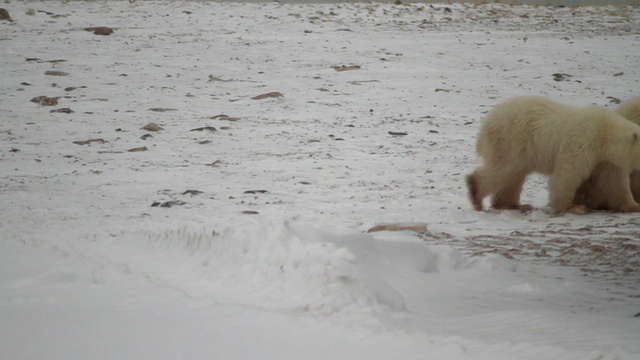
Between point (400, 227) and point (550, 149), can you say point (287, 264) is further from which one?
point (550, 149)

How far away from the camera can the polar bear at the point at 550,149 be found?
8.41 m

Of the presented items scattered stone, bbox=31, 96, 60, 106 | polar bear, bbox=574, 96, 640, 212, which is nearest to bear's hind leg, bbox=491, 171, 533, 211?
polar bear, bbox=574, 96, 640, 212

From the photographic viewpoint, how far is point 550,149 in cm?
859

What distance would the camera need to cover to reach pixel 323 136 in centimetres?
1282

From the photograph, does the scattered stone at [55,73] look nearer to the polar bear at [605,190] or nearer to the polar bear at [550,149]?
the polar bear at [550,149]

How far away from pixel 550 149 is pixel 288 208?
264cm

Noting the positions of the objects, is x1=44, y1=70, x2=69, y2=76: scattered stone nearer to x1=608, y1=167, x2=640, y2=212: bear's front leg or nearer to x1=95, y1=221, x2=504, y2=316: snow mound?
x1=95, y1=221, x2=504, y2=316: snow mound

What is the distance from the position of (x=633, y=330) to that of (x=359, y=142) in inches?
306

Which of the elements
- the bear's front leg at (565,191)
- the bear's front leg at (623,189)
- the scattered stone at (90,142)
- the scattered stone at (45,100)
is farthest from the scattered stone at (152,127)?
the bear's front leg at (623,189)

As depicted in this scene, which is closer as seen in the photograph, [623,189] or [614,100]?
[623,189]

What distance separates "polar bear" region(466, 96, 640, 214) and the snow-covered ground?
33 cm

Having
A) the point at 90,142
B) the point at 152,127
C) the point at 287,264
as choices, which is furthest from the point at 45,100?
the point at 287,264

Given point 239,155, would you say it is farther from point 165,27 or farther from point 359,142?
point 165,27

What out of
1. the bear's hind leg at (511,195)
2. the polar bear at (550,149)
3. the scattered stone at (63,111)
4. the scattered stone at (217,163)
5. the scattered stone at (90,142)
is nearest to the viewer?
the polar bear at (550,149)
